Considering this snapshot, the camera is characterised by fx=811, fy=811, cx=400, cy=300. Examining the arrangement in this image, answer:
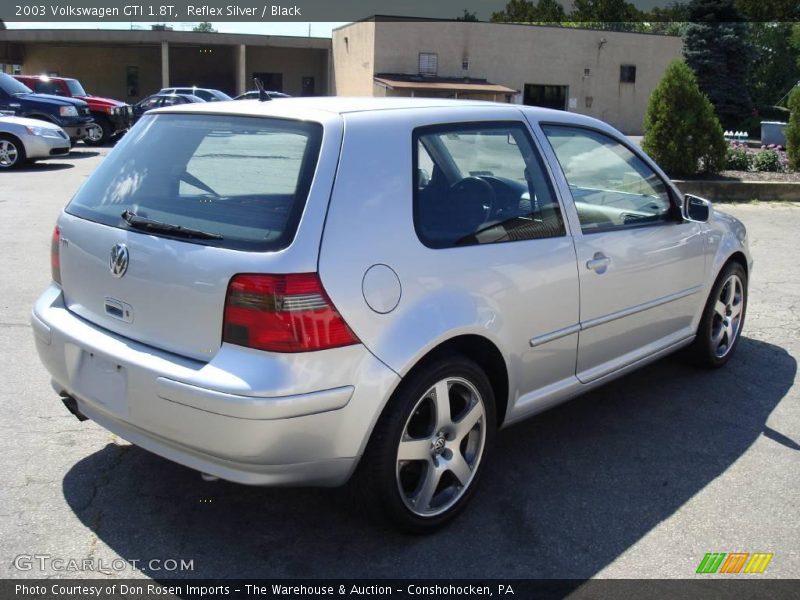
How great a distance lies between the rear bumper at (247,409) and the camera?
2764mm

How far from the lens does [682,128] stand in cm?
1351

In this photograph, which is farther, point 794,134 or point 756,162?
point 756,162

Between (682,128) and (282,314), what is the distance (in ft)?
40.1

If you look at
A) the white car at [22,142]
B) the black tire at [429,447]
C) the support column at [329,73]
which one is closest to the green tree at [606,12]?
the support column at [329,73]

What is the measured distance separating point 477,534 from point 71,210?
7.41ft

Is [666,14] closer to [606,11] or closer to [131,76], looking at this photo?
[606,11]

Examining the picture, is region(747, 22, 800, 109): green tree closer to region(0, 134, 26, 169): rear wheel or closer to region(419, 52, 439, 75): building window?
region(419, 52, 439, 75): building window

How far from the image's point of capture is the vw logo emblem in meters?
3.16

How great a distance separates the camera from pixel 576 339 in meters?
3.89

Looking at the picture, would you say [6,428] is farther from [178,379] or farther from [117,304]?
[178,379]

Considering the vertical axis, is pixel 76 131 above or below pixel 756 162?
above

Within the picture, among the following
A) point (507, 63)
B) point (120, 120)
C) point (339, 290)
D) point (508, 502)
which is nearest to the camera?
point (339, 290)

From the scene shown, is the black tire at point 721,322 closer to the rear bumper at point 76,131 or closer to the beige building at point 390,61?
the rear bumper at point 76,131

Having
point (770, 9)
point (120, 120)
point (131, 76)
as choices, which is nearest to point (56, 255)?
point (120, 120)
